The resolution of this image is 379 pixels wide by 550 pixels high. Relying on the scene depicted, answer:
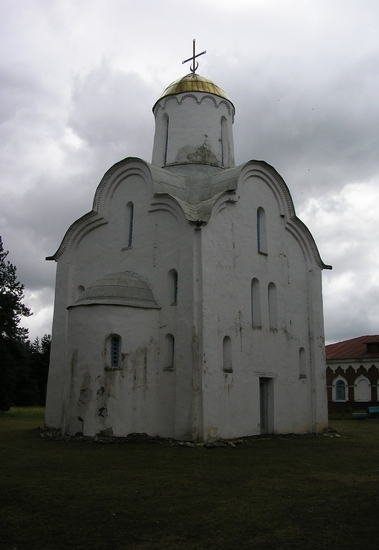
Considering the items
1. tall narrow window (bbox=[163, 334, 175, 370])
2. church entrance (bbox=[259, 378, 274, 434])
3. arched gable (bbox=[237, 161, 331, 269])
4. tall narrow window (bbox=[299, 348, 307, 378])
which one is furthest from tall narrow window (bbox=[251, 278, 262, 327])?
arched gable (bbox=[237, 161, 331, 269])

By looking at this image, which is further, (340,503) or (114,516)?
(340,503)

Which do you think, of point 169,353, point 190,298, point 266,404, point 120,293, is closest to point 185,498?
point 190,298

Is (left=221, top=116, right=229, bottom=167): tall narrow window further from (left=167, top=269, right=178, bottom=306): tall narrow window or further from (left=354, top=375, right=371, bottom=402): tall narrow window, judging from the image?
(left=354, top=375, right=371, bottom=402): tall narrow window

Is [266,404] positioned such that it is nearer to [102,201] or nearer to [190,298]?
[190,298]

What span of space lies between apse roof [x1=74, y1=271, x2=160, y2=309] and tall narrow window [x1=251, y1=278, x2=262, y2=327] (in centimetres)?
349

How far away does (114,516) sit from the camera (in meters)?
7.29

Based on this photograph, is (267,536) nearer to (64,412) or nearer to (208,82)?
(64,412)

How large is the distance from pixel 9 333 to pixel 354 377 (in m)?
22.7

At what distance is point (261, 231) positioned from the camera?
19688 millimetres

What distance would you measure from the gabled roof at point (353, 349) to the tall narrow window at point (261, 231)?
1868 cm

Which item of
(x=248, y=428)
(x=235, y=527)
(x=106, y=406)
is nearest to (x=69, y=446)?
(x=106, y=406)

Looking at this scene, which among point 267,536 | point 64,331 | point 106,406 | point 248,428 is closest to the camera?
point 267,536

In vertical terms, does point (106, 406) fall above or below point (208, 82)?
below

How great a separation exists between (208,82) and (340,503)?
18.7m
